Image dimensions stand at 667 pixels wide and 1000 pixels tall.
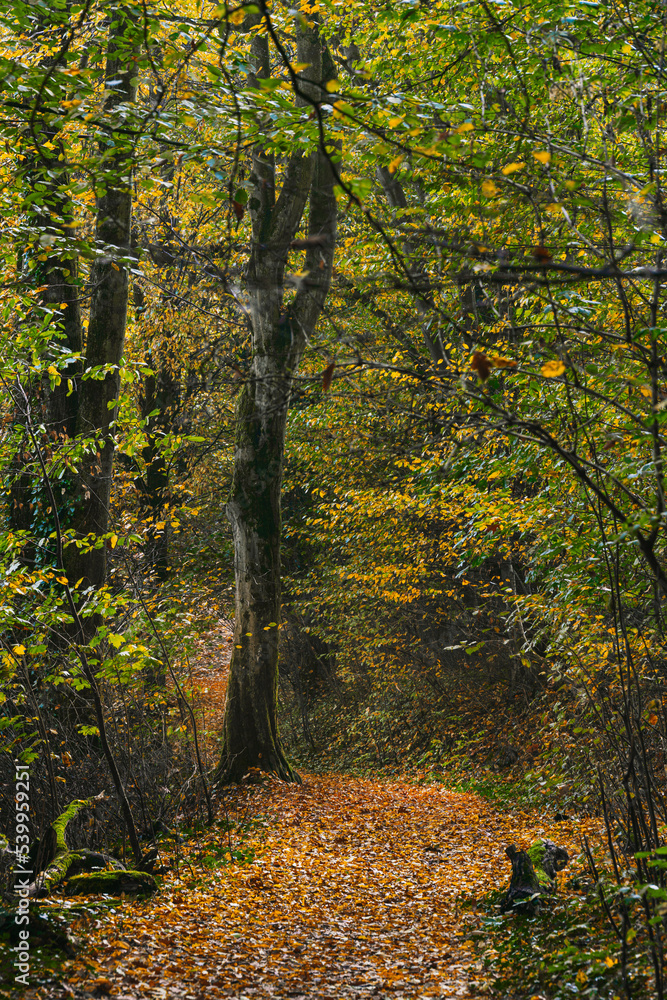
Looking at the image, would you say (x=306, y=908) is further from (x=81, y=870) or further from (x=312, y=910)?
(x=81, y=870)

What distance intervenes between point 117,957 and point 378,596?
34.9 ft

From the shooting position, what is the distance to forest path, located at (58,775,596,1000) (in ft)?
15.3

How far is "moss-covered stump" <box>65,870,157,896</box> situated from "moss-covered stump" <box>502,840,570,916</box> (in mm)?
2722

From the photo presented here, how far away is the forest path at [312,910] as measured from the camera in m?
4.66

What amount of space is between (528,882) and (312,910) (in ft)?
6.14

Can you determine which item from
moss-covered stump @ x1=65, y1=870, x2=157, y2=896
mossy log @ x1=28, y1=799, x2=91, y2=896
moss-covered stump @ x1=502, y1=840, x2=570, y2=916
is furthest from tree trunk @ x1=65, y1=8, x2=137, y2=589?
moss-covered stump @ x1=502, y1=840, x2=570, y2=916

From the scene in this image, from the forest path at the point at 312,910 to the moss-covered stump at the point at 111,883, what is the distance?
13 centimetres

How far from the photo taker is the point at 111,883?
5.68m

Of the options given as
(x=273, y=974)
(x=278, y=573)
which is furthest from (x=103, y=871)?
(x=278, y=573)

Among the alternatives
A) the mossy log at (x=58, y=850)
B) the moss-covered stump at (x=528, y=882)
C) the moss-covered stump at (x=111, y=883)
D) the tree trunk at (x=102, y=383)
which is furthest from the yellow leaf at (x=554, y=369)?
the tree trunk at (x=102, y=383)

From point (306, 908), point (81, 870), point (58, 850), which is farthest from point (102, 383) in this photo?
point (306, 908)

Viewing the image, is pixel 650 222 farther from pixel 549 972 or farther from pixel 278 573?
pixel 278 573

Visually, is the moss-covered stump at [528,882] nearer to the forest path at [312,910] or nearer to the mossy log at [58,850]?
the forest path at [312,910]

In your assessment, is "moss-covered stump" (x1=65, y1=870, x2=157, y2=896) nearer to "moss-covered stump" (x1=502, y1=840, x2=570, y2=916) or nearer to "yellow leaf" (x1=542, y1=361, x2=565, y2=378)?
"moss-covered stump" (x1=502, y1=840, x2=570, y2=916)
